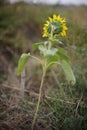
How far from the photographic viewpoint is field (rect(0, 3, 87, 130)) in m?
2.24

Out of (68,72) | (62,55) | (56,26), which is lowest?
(68,72)

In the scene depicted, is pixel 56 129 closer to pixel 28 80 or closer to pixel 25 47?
pixel 28 80

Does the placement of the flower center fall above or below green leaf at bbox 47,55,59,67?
above

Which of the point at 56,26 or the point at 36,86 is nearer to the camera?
the point at 56,26

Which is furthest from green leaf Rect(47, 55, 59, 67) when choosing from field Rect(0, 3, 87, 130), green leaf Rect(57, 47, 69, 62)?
field Rect(0, 3, 87, 130)

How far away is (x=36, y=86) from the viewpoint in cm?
345

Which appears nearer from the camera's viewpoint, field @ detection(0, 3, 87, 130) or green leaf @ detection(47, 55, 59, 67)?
green leaf @ detection(47, 55, 59, 67)

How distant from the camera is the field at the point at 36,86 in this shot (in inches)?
88.3

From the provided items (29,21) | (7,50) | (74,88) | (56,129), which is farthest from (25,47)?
(56,129)

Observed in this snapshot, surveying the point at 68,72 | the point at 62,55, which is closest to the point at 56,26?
the point at 62,55

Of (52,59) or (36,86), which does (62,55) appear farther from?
(36,86)

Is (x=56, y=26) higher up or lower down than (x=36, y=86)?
higher up

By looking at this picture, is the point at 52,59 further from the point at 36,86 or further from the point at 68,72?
the point at 36,86

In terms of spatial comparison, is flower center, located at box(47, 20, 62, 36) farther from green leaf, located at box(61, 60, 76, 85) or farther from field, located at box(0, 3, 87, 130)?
field, located at box(0, 3, 87, 130)
